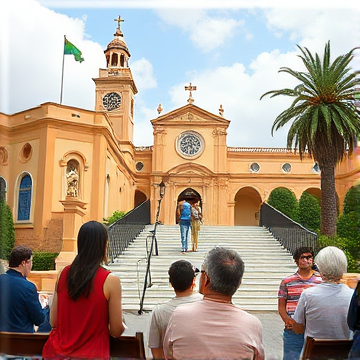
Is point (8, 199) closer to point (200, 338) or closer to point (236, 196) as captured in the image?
point (200, 338)

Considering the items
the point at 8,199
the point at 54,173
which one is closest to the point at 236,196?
the point at 54,173

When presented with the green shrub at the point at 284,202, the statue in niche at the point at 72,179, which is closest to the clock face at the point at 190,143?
the green shrub at the point at 284,202

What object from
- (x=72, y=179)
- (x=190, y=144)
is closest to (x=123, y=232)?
(x=72, y=179)

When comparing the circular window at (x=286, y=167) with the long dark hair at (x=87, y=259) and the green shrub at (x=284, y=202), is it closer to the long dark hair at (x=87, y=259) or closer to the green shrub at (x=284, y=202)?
the green shrub at (x=284, y=202)

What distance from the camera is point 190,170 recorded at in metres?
30.7

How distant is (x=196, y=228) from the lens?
12547 mm

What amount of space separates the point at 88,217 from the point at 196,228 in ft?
23.5

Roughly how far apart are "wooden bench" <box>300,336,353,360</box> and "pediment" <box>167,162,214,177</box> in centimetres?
2794

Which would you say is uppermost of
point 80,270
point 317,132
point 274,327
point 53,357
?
point 317,132

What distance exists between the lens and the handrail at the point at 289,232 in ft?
39.6

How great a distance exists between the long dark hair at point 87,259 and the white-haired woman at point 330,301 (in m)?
1.45

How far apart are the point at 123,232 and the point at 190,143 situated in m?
18.4

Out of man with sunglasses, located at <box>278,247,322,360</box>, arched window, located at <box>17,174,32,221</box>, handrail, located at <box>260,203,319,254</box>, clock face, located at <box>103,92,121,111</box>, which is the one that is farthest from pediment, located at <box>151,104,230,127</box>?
man with sunglasses, located at <box>278,247,322,360</box>

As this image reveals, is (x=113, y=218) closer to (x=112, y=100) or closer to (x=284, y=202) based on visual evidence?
(x=284, y=202)
